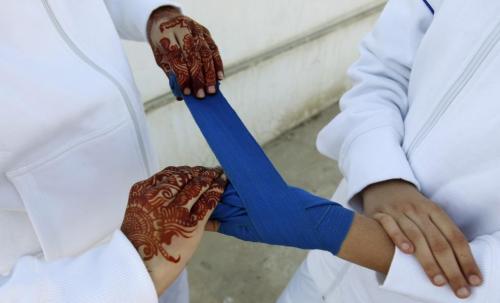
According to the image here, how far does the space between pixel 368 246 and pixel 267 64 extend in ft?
4.68

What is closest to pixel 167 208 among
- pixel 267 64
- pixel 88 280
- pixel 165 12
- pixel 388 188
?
pixel 88 280

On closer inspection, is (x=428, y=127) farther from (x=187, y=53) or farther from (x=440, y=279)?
(x=187, y=53)

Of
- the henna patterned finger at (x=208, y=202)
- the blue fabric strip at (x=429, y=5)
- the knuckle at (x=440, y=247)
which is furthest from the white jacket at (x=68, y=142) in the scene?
the blue fabric strip at (x=429, y=5)

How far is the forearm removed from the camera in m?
0.56

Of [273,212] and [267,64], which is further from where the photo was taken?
[267,64]

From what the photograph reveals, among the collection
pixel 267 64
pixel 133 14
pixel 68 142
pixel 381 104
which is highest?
pixel 133 14

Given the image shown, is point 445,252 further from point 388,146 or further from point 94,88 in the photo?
point 94,88

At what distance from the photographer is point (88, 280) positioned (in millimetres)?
439

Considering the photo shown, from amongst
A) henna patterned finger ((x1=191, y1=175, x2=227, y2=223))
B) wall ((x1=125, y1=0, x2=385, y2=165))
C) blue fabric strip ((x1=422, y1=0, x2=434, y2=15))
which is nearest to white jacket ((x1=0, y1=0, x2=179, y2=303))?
henna patterned finger ((x1=191, y1=175, x2=227, y2=223))

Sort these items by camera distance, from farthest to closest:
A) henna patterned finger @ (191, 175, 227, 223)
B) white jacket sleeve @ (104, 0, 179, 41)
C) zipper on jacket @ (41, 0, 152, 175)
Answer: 1. white jacket sleeve @ (104, 0, 179, 41)
2. zipper on jacket @ (41, 0, 152, 175)
3. henna patterned finger @ (191, 175, 227, 223)

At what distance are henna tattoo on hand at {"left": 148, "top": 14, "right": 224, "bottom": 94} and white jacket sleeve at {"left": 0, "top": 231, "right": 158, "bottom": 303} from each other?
338mm

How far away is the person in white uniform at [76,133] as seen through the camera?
462 millimetres

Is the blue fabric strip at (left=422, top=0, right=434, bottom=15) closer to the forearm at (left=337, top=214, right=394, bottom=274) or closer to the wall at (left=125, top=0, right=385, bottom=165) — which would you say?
the forearm at (left=337, top=214, right=394, bottom=274)

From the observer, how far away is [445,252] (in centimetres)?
55
